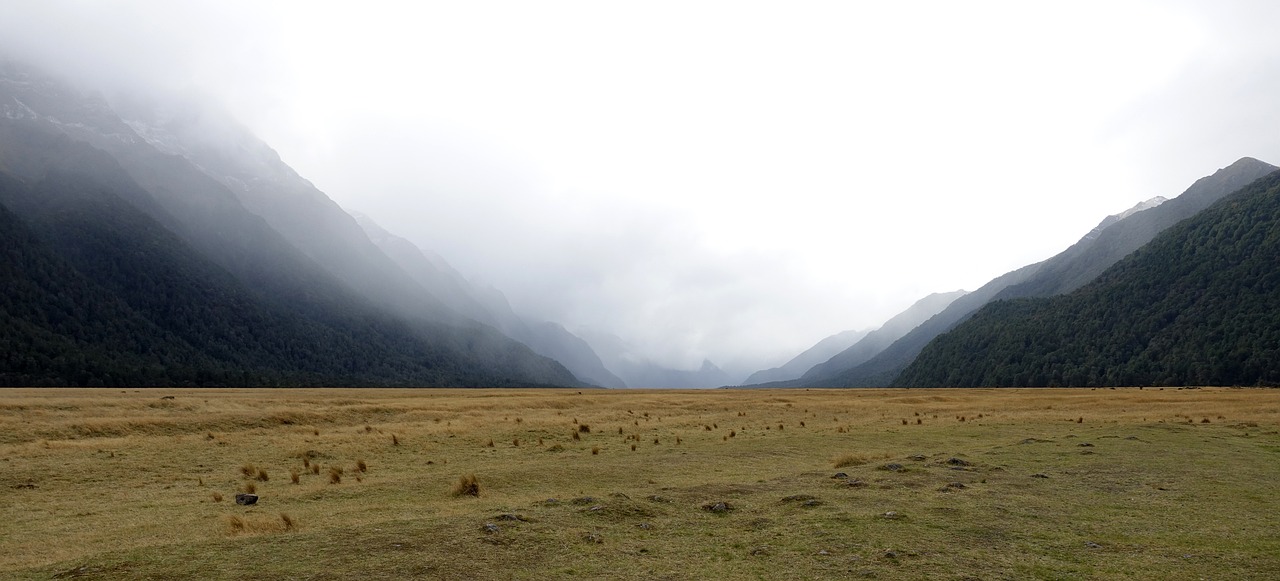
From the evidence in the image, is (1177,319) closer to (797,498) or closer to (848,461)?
(848,461)

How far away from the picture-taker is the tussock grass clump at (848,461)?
2377 centimetres

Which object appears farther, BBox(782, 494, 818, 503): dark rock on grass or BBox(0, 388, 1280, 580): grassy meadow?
BBox(782, 494, 818, 503): dark rock on grass

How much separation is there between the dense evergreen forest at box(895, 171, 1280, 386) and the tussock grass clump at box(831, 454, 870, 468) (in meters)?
145

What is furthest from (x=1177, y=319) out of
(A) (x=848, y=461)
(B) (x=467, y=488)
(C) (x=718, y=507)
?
(B) (x=467, y=488)

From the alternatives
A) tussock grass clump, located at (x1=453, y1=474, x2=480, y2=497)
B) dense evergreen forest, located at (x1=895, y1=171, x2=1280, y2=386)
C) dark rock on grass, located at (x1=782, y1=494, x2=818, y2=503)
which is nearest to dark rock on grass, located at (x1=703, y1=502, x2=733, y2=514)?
dark rock on grass, located at (x1=782, y1=494, x2=818, y2=503)

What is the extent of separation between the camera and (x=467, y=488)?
60.2ft

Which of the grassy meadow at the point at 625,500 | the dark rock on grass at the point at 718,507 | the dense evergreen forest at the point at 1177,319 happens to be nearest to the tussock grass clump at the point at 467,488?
the grassy meadow at the point at 625,500

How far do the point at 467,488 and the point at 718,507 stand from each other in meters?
7.46

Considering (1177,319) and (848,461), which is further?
(1177,319)

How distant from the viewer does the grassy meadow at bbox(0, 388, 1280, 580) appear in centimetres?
1126

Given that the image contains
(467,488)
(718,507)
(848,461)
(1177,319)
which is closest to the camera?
(718,507)

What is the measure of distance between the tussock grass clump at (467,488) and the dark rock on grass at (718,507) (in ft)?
21.8

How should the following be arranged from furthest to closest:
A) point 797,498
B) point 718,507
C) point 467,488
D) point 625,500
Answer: point 467,488, point 797,498, point 625,500, point 718,507

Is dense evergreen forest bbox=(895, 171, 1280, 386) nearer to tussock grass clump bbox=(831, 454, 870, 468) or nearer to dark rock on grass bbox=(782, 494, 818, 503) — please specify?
tussock grass clump bbox=(831, 454, 870, 468)
